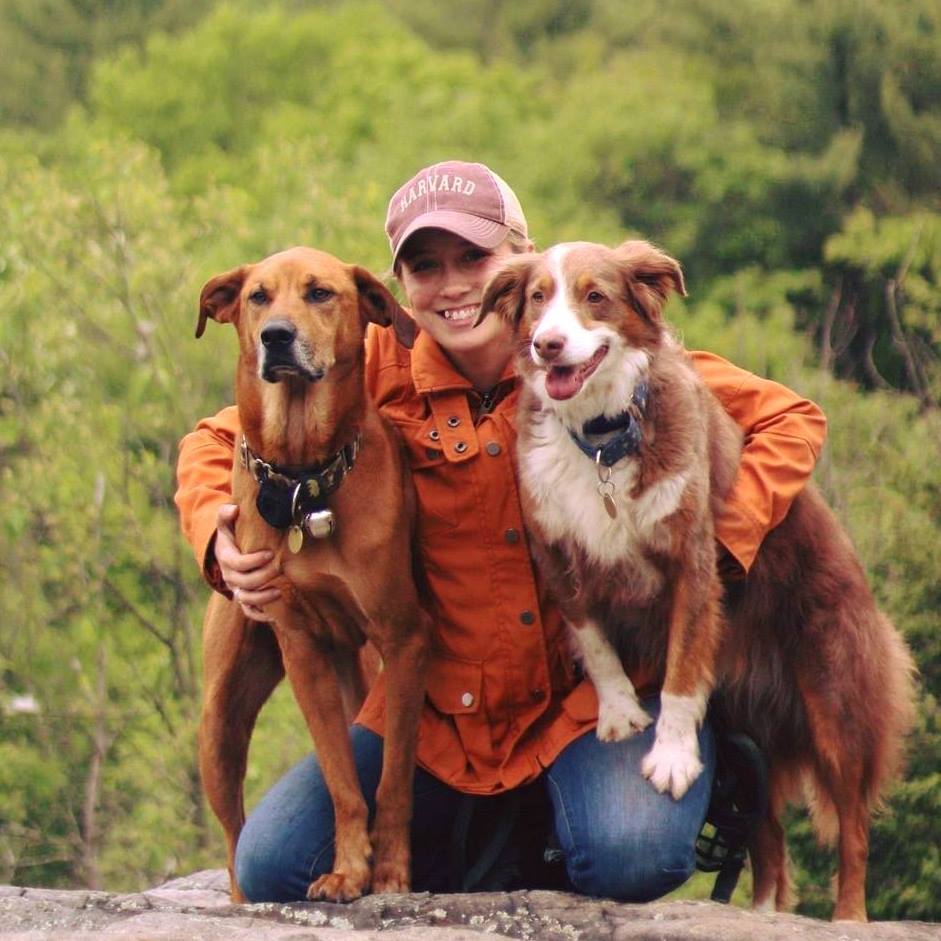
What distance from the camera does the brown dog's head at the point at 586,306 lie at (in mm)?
4664

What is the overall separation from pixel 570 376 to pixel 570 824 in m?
1.25

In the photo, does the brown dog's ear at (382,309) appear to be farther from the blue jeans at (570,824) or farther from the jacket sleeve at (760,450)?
the blue jeans at (570,824)

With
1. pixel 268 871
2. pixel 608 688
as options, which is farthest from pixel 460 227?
pixel 268 871

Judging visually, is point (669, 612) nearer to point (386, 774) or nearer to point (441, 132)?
point (386, 774)

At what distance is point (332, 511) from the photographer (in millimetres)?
4754

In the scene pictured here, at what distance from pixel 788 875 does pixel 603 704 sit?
1.08m

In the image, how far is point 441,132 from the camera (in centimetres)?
3222

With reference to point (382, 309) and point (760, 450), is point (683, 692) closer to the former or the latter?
point (760, 450)

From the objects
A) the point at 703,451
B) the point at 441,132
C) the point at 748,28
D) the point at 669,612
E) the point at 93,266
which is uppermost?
the point at 748,28

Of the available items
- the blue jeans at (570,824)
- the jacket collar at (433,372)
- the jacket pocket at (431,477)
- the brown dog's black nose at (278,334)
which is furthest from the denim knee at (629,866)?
the brown dog's black nose at (278,334)

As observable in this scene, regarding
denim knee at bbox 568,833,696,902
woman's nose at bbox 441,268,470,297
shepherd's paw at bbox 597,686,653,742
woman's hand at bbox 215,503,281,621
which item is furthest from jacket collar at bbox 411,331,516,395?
denim knee at bbox 568,833,696,902

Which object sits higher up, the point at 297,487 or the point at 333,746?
the point at 297,487

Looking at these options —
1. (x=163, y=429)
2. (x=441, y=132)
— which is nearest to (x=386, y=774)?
(x=163, y=429)

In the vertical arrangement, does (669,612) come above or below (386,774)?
above
